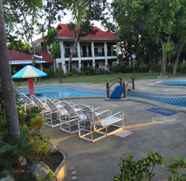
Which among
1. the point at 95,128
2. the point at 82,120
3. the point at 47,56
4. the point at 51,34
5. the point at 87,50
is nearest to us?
the point at 95,128

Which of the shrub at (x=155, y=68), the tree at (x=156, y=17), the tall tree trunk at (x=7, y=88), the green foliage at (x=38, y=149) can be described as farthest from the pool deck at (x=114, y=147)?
the shrub at (x=155, y=68)

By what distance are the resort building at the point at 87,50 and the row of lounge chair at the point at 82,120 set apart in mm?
31148

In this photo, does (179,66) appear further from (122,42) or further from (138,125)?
(138,125)

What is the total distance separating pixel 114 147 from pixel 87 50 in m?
38.9

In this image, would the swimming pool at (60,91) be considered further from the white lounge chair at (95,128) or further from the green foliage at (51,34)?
the green foliage at (51,34)

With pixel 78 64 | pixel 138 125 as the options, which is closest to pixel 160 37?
pixel 78 64

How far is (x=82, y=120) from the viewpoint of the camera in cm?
840

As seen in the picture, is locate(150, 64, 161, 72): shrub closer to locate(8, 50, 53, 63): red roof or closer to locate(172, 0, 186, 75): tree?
locate(172, 0, 186, 75): tree

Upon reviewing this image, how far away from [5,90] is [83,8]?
134 inches

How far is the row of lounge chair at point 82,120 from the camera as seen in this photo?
798cm

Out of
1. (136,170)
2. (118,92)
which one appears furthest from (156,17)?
(136,170)

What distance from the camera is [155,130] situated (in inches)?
324

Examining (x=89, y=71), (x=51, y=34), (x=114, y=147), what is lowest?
(x=114, y=147)

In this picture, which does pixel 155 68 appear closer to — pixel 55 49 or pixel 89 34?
pixel 89 34
